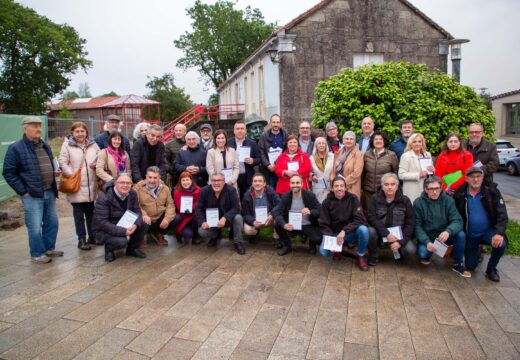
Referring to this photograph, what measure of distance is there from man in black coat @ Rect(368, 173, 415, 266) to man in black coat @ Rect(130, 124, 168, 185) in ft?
11.8

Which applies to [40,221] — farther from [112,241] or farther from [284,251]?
[284,251]

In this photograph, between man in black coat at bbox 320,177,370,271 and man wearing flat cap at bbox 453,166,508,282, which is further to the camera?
man in black coat at bbox 320,177,370,271

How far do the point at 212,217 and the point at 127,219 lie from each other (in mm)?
1303

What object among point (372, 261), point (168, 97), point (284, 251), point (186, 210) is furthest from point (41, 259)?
point (168, 97)

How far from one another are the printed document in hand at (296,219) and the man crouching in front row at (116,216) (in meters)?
2.28

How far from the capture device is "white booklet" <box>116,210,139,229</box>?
5852 mm

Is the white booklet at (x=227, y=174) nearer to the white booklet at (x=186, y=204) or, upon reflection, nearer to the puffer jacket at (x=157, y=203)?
the white booklet at (x=186, y=204)

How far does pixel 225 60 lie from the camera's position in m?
39.8

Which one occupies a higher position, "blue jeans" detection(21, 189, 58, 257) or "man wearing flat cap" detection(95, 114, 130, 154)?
"man wearing flat cap" detection(95, 114, 130, 154)

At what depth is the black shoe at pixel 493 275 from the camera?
4.98 metres

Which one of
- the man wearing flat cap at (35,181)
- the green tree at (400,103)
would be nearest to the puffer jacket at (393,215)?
the green tree at (400,103)

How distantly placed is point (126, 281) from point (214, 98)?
1708 inches

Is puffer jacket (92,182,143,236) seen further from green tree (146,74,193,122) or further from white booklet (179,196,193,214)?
green tree (146,74,193,122)

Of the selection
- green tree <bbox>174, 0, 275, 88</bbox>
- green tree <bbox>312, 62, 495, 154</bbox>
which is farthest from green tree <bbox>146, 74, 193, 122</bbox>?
green tree <bbox>312, 62, 495, 154</bbox>
